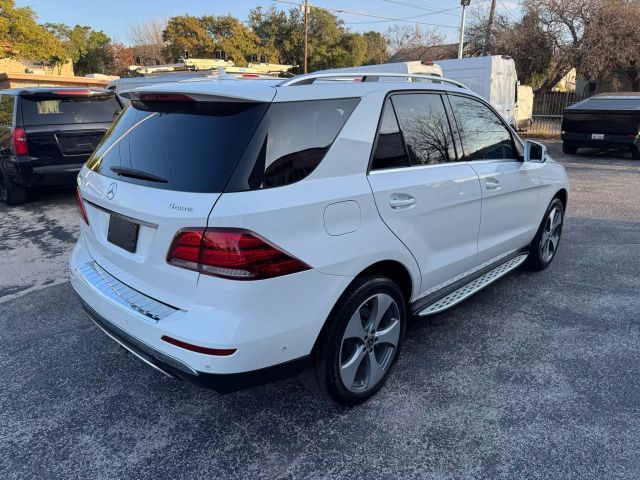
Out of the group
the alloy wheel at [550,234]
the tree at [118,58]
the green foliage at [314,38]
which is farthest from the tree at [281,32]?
the alloy wheel at [550,234]

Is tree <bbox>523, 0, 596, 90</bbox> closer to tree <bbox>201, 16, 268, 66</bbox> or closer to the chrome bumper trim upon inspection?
the chrome bumper trim

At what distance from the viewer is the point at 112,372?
124 inches

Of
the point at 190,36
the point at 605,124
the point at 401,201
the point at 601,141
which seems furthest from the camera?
the point at 190,36

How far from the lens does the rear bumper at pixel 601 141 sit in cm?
→ 1243

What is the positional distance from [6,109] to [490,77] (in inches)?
466

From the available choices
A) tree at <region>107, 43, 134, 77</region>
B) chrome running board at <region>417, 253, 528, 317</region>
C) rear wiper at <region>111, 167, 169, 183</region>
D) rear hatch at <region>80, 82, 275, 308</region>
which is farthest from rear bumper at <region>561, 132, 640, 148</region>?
tree at <region>107, 43, 134, 77</region>

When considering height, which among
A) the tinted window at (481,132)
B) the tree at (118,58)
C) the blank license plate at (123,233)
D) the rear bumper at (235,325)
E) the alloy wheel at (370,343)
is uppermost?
the tree at (118,58)

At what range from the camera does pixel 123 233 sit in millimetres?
2477

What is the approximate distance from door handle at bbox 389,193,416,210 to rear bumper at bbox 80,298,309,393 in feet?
3.17

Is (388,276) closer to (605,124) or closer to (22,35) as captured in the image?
(605,124)

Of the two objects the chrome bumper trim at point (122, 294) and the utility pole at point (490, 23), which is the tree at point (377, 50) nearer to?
the utility pole at point (490, 23)

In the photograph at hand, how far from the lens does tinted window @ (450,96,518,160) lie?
140 inches

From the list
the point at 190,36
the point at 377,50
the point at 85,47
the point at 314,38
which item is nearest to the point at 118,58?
the point at 85,47

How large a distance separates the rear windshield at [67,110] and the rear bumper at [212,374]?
5919 millimetres
